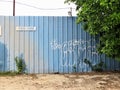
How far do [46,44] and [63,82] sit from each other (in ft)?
7.88

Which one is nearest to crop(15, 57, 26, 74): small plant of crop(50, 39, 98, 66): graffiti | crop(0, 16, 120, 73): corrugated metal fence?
crop(0, 16, 120, 73): corrugated metal fence

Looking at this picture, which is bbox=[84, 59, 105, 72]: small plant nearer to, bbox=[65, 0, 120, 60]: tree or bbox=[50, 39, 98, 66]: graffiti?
bbox=[50, 39, 98, 66]: graffiti

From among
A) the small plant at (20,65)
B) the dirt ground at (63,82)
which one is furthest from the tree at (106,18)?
the small plant at (20,65)

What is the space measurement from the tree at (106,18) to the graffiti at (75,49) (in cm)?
251

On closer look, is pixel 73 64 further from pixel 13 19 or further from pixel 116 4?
pixel 116 4

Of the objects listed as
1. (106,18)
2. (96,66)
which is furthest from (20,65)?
(106,18)

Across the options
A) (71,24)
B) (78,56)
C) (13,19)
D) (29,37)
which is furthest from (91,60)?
(13,19)

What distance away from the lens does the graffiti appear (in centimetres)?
1464

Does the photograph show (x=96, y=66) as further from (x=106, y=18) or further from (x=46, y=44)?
(x=106, y=18)

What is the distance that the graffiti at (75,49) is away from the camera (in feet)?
48.0

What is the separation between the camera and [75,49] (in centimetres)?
1473

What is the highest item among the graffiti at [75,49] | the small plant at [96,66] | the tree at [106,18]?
the tree at [106,18]

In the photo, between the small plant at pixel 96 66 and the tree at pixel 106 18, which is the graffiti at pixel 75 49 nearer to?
the small plant at pixel 96 66

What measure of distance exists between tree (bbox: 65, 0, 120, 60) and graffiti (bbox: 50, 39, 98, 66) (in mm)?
2505
